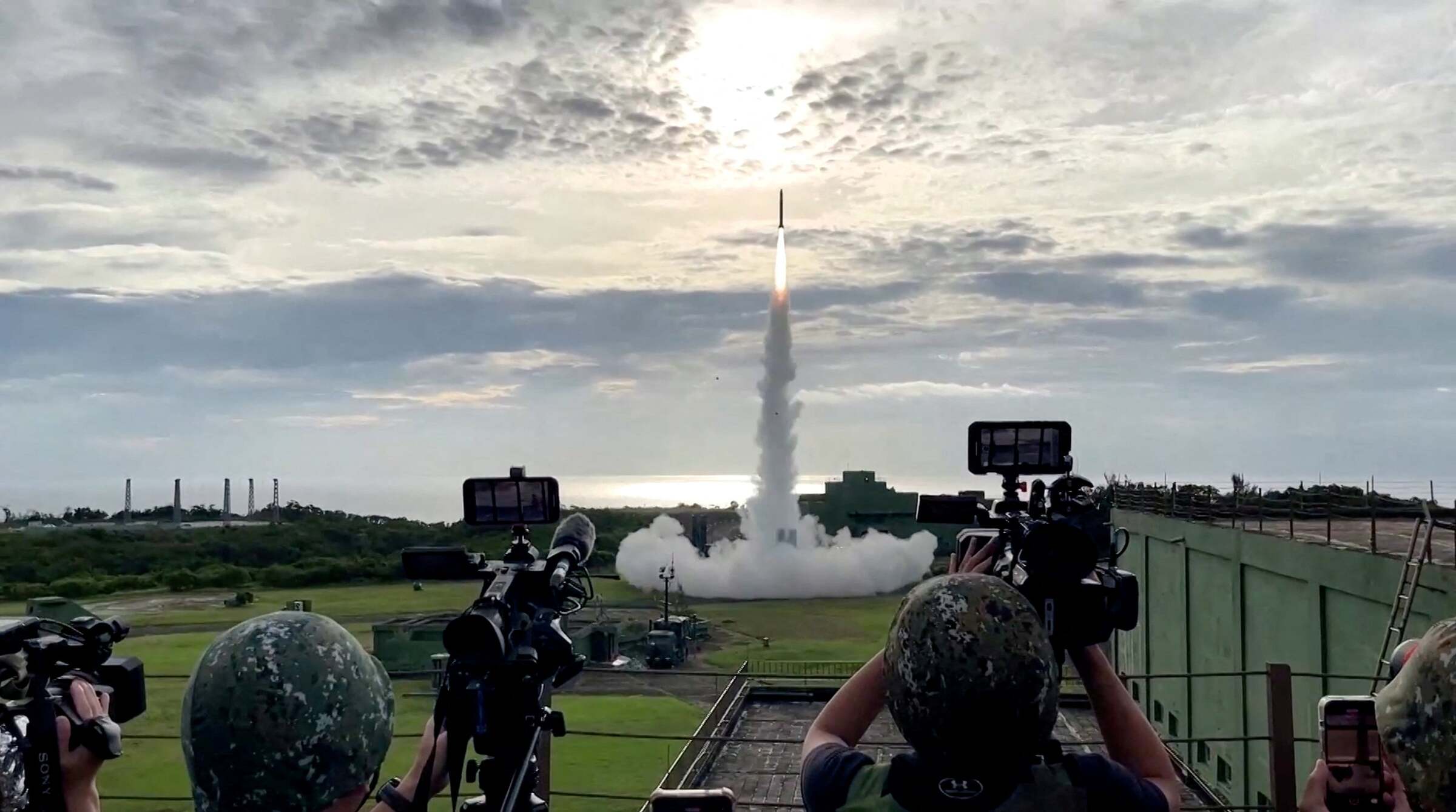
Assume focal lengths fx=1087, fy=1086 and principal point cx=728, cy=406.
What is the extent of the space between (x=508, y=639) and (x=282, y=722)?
143cm

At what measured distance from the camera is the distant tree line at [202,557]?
4994 centimetres

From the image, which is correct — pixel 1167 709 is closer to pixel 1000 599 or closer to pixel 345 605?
pixel 1000 599

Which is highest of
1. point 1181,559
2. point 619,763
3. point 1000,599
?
point 1000,599

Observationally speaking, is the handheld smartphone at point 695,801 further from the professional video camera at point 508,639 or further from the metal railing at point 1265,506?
the metal railing at point 1265,506

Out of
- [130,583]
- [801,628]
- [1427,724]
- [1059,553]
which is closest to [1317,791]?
[1427,724]

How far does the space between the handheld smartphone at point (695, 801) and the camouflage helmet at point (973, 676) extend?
142 centimetres

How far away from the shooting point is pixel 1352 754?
275 centimetres

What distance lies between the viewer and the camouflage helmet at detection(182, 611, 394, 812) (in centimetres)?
242

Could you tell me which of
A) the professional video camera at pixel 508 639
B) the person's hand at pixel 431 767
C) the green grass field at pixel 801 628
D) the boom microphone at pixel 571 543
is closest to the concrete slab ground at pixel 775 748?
the green grass field at pixel 801 628

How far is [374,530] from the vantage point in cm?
6303

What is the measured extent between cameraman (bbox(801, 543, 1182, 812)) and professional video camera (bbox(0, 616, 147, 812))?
2.01 meters

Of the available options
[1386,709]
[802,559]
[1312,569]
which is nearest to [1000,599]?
[1386,709]

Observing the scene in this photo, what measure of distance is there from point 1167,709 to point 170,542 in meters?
53.9

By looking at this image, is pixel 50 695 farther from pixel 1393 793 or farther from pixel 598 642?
pixel 598 642
